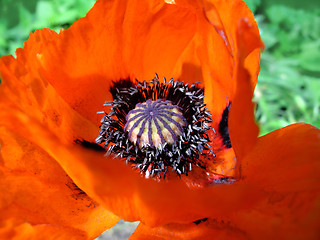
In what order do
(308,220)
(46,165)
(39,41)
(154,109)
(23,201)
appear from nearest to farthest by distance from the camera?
(308,220)
(23,201)
(46,165)
(39,41)
(154,109)

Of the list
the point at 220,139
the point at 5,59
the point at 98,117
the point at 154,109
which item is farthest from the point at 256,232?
the point at 5,59

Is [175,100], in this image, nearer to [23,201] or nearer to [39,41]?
[39,41]

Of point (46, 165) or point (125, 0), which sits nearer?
point (46, 165)

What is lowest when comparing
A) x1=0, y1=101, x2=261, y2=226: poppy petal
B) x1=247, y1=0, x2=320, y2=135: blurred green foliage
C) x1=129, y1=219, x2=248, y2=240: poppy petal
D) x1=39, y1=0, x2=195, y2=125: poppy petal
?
x1=129, y1=219, x2=248, y2=240: poppy petal

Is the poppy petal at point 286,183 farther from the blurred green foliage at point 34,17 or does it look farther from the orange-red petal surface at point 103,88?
the blurred green foliage at point 34,17

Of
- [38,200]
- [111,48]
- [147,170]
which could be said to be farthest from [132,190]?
[111,48]

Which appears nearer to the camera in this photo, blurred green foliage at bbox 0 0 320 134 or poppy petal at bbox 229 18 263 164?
poppy petal at bbox 229 18 263 164

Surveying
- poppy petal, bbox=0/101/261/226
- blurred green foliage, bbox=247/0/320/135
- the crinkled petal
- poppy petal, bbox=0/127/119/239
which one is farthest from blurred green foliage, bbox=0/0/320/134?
poppy petal, bbox=0/101/261/226

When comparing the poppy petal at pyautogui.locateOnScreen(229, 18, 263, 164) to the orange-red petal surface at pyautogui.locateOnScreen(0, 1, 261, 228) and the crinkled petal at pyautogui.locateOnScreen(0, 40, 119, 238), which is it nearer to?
the orange-red petal surface at pyautogui.locateOnScreen(0, 1, 261, 228)
